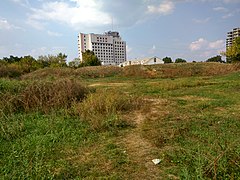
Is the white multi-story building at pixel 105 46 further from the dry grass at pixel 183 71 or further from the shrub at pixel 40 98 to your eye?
the shrub at pixel 40 98

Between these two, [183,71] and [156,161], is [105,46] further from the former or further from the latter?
[156,161]

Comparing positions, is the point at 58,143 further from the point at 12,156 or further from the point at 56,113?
the point at 56,113

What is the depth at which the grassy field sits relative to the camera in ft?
7.74

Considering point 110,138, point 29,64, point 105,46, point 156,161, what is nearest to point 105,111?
point 110,138

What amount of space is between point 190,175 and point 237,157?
604 mm

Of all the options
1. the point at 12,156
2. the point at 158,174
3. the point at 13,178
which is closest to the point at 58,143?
the point at 12,156

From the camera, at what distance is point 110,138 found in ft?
12.0

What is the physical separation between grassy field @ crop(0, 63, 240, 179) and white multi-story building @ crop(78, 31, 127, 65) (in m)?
75.1

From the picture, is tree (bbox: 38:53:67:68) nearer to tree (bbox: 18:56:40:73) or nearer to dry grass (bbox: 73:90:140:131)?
tree (bbox: 18:56:40:73)

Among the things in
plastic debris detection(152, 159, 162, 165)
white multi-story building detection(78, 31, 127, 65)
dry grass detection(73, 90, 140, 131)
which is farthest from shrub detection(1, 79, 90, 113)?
white multi-story building detection(78, 31, 127, 65)

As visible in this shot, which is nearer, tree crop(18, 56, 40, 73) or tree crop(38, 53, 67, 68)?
tree crop(18, 56, 40, 73)

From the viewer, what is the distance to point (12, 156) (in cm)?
289

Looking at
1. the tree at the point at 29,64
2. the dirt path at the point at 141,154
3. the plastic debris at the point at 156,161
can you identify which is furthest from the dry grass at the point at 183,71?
the tree at the point at 29,64

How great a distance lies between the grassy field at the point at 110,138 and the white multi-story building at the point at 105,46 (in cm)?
7513
